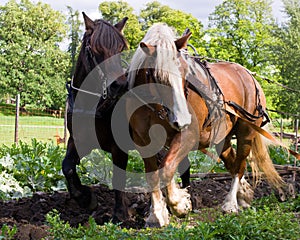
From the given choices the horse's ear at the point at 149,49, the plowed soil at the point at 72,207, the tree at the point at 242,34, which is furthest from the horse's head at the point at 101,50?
the tree at the point at 242,34

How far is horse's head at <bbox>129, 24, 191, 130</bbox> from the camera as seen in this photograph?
4.02 meters

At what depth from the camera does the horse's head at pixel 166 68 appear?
4.02m

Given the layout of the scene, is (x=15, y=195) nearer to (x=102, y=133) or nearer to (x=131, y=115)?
(x=102, y=133)

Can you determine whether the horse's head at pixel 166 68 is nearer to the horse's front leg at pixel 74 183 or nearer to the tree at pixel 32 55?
the horse's front leg at pixel 74 183

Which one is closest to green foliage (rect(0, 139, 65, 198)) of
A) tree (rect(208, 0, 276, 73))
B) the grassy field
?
the grassy field

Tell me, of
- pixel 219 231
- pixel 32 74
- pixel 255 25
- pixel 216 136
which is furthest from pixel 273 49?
pixel 219 231

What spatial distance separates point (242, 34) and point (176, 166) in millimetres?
22555

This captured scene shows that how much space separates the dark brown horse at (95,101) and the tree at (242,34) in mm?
20641

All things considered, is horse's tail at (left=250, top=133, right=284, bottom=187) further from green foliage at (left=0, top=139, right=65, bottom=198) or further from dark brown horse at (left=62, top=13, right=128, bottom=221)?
green foliage at (left=0, top=139, right=65, bottom=198)

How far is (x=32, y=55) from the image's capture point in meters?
36.8

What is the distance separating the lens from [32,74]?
35.4 m

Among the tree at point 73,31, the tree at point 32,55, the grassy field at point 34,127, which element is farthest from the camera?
the tree at point 73,31

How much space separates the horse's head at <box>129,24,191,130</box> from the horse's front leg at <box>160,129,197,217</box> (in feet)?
1.28

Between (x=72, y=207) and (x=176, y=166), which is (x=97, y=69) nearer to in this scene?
(x=176, y=166)
